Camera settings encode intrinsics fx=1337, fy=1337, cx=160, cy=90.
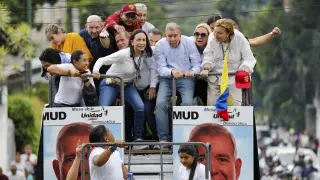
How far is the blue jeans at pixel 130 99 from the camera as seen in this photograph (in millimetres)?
17000

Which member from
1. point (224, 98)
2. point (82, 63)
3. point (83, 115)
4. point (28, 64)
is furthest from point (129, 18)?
point (28, 64)

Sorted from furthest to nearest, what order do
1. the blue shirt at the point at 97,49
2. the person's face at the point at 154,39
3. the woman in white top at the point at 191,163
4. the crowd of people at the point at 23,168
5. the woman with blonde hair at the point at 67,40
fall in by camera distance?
the crowd of people at the point at 23,168
the person's face at the point at 154,39
the woman with blonde hair at the point at 67,40
the blue shirt at the point at 97,49
the woman in white top at the point at 191,163

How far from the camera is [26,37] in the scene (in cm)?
4109

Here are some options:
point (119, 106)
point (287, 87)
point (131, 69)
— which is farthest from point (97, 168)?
point (287, 87)

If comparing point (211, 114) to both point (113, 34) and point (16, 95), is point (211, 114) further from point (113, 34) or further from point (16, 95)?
point (16, 95)

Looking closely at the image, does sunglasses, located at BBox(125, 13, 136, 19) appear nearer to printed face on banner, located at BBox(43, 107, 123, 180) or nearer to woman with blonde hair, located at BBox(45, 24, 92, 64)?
woman with blonde hair, located at BBox(45, 24, 92, 64)

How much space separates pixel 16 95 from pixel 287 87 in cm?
4308

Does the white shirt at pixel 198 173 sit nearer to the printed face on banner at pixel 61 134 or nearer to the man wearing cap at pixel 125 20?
the printed face on banner at pixel 61 134

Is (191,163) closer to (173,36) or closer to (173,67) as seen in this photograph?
(173,67)

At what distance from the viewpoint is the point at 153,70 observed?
677 inches

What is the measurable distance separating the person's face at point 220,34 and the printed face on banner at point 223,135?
108cm

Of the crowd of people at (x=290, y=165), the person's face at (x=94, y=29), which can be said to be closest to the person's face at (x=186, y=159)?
the person's face at (x=94, y=29)

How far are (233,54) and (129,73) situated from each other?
1386 mm

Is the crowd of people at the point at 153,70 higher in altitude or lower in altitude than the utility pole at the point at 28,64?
lower
